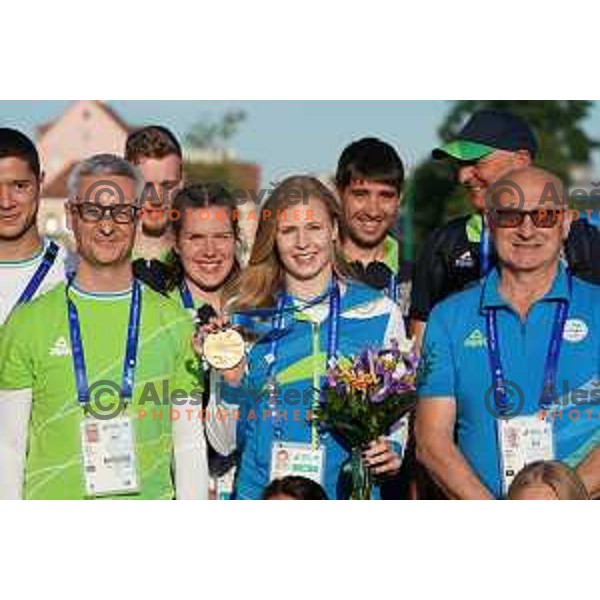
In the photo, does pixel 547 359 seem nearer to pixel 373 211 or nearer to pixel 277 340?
pixel 373 211

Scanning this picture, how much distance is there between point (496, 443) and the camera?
23.7 ft

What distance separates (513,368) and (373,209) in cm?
114

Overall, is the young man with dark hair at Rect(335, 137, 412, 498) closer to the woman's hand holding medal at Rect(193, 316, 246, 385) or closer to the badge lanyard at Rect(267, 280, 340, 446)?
the badge lanyard at Rect(267, 280, 340, 446)

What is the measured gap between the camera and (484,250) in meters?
7.59

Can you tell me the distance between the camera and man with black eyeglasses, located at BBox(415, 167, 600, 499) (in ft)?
23.5

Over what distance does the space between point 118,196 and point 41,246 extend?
0.65 metres

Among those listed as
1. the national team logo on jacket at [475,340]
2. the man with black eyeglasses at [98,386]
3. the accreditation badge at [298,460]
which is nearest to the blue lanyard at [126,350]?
the man with black eyeglasses at [98,386]

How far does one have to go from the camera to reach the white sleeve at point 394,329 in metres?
7.29

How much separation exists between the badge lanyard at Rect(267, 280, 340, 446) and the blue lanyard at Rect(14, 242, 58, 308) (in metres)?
1.29

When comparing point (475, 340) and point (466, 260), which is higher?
point (466, 260)

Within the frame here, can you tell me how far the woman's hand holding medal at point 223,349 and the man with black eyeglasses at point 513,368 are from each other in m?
0.92

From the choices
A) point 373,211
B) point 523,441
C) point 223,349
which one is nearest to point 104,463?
point 223,349

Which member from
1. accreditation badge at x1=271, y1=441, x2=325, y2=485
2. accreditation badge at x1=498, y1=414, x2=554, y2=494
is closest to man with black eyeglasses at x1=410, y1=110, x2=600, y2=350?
accreditation badge at x1=498, y1=414, x2=554, y2=494

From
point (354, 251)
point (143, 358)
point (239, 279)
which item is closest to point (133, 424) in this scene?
point (143, 358)
